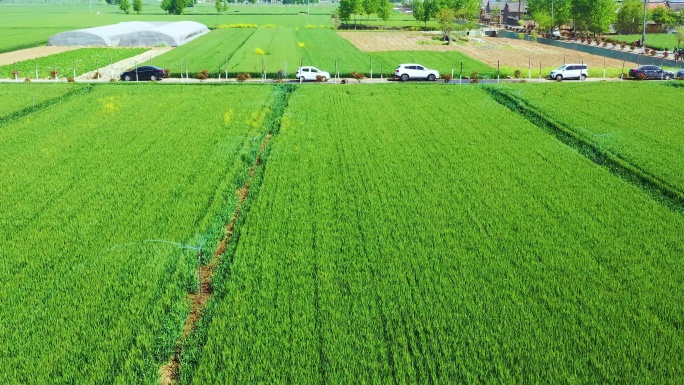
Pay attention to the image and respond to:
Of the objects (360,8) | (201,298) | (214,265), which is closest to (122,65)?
(214,265)

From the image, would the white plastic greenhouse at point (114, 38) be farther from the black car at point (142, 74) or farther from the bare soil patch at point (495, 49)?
the black car at point (142, 74)

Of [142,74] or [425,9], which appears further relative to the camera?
[425,9]

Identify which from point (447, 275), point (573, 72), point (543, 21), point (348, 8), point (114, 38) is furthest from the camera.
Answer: point (348, 8)

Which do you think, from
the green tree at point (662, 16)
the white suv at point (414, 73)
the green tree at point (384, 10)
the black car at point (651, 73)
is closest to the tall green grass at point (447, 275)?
the white suv at point (414, 73)

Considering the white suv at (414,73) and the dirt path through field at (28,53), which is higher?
the dirt path through field at (28,53)

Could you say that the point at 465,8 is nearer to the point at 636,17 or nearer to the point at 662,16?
the point at 636,17

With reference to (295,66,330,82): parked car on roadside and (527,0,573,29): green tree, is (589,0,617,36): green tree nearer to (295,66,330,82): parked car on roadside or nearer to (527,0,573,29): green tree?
(527,0,573,29): green tree

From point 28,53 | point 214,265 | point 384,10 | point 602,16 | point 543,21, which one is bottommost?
point 214,265
